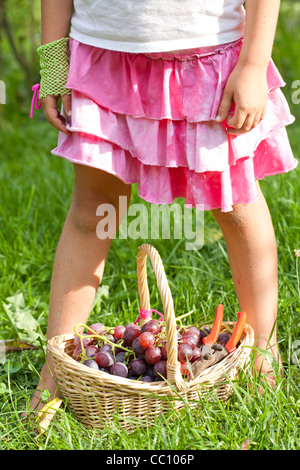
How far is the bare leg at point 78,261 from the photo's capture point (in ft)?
5.23

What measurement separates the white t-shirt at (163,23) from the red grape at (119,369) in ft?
2.35

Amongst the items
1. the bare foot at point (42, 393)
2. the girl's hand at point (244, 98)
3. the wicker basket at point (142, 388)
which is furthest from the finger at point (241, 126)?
the bare foot at point (42, 393)

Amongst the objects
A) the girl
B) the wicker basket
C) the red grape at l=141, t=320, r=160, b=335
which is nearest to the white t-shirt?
the girl

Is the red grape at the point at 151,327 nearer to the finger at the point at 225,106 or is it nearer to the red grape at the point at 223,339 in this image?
the red grape at the point at 223,339

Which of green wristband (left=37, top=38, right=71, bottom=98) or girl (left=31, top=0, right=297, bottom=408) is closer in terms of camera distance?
girl (left=31, top=0, right=297, bottom=408)

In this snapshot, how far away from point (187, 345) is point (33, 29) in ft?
13.2

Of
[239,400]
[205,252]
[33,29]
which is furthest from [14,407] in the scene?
[33,29]

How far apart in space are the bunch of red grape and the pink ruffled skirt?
322mm

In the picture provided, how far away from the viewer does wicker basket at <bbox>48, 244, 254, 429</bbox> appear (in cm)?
136

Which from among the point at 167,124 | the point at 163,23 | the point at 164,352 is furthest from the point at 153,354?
the point at 163,23

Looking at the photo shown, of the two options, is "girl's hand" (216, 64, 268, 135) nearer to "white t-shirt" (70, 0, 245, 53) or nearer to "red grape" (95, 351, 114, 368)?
"white t-shirt" (70, 0, 245, 53)

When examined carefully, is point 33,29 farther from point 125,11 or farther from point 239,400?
point 239,400

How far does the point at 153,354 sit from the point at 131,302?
0.60 meters

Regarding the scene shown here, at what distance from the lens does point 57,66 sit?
1516mm
